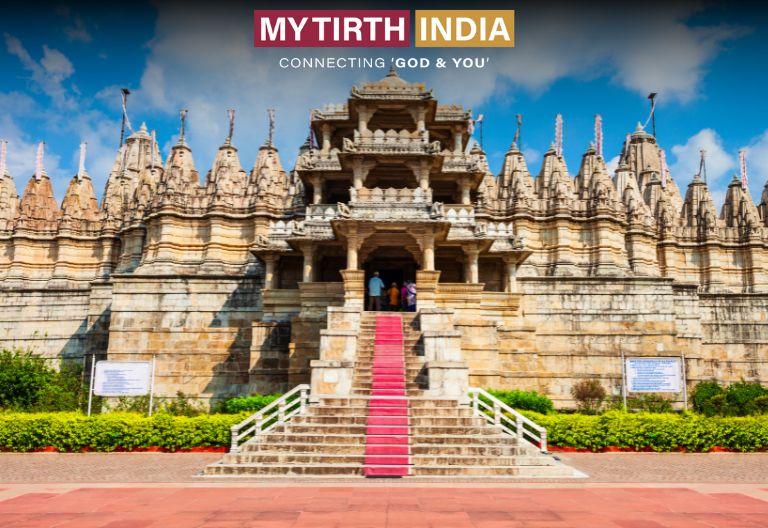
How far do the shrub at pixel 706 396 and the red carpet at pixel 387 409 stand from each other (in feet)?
42.9

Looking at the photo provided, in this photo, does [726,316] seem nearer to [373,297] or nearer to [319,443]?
[373,297]

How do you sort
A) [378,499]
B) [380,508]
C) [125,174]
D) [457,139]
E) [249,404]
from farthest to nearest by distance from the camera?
[125,174]
[457,139]
[249,404]
[378,499]
[380,508]

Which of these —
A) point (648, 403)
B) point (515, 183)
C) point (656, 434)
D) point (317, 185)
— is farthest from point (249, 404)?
point (515, 183)

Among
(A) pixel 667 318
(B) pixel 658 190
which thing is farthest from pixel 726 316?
(B) pixel 658 190

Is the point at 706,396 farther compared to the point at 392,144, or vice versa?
the point at 706,396

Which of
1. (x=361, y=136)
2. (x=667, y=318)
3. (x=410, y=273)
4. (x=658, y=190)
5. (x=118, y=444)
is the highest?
(x=658, y=190)

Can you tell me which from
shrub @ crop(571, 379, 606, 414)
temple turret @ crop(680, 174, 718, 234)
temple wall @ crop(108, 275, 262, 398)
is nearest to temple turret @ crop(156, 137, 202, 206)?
temple wall @ crop(108, 275, 262, 398)

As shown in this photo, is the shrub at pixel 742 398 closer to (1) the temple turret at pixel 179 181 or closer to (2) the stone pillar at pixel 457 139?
(2) the stone pillar at pixel 457 139

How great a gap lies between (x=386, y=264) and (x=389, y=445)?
14.0m

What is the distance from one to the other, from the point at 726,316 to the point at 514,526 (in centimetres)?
2931

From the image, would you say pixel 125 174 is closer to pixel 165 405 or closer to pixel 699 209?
pixel 165 405

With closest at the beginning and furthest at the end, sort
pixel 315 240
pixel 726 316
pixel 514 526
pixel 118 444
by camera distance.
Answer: pixel 514 526 → pixel 118 444 → pixel 315 240 → pixel 726 316

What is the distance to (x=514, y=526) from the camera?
8828 mm

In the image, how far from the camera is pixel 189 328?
28469 mm
